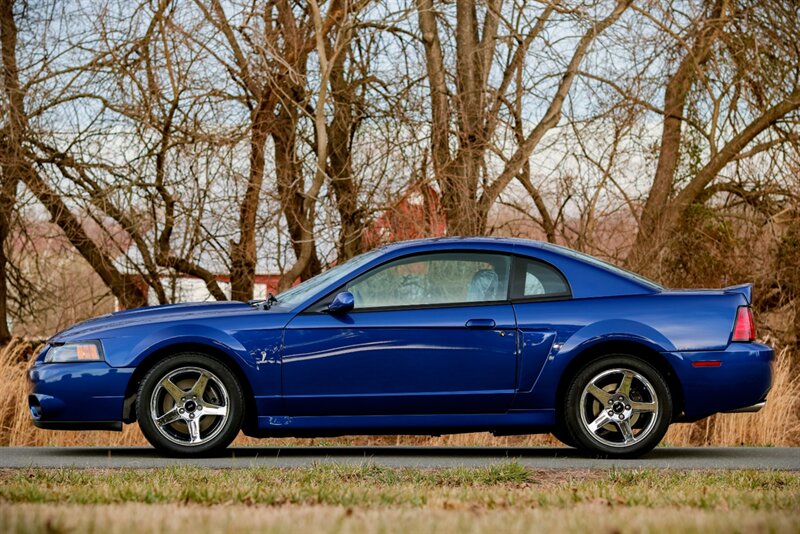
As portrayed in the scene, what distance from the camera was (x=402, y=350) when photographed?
8.68 meters

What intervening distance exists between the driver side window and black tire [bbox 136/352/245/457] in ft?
3.70

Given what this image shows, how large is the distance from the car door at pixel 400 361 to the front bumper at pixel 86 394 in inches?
48.2

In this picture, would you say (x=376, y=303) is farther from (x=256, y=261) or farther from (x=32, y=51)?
(x=32, y=51)

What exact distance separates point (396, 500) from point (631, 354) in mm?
3511

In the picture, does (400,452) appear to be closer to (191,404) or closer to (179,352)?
(191,404)

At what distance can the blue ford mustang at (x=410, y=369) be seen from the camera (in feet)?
28.4

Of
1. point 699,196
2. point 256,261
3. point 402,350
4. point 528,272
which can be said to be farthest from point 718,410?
point 699,196

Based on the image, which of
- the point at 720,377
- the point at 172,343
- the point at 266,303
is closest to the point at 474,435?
the point at 266,303

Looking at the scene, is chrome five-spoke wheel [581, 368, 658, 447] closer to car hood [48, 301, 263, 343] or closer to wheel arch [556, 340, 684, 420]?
wheel arch [556, 340, 684, 420]

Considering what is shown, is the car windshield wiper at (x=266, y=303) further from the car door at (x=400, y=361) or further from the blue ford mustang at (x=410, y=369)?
the car door at (x=400, y=361)

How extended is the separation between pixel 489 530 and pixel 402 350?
4.21 m

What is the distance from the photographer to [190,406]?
8.67 metres

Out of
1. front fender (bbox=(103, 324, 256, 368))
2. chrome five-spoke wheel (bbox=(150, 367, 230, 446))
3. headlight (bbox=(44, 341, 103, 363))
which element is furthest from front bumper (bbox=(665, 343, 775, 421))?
headlight (bbox=(44, 341, 103, 363))

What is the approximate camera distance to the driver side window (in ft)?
29.0
